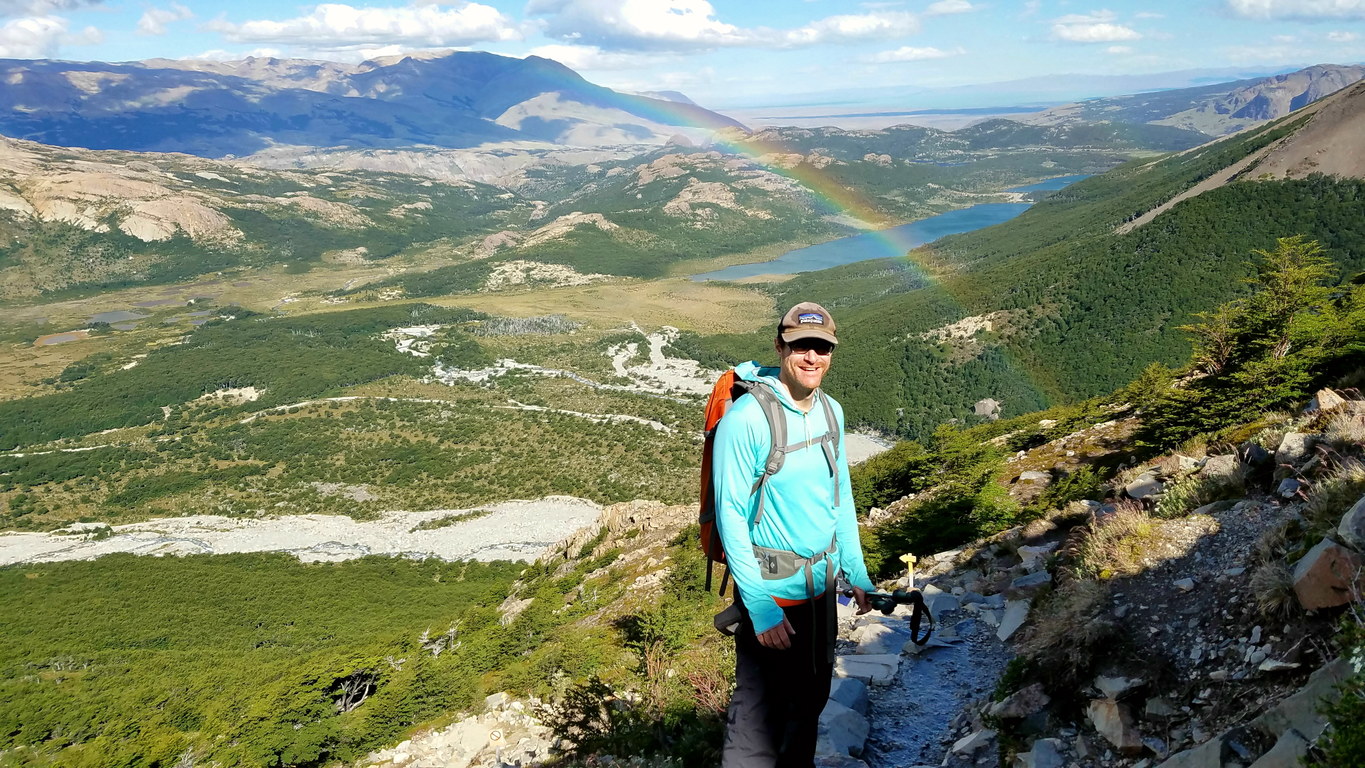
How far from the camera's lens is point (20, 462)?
221 feet

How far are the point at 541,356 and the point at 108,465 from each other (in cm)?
4995

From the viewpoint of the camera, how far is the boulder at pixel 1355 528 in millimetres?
4383

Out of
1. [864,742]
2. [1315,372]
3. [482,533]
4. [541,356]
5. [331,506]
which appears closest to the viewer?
[864,742]

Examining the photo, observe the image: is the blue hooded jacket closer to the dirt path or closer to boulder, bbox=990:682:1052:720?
boulder, bbox=990:682:1052:720

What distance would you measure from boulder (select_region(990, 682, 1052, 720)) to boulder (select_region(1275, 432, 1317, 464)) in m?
4.04

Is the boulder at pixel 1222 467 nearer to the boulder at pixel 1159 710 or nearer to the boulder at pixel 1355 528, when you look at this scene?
the boulder at pixel 1355 528

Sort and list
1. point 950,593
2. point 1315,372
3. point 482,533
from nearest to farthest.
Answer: point 950,593, point 1315,372, point 482,533

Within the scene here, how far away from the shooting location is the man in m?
4.20

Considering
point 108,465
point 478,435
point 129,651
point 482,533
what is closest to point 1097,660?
point 129,651

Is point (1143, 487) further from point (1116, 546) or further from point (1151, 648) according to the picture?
point (1151, 648)

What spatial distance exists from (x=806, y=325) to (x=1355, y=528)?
388 centimetres

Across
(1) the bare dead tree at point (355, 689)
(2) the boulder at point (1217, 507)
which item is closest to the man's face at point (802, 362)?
(2) the boulder at point (1217, 507)

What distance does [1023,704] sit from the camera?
19.5ft

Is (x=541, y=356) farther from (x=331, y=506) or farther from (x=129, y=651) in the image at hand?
(x=129, y=651)
